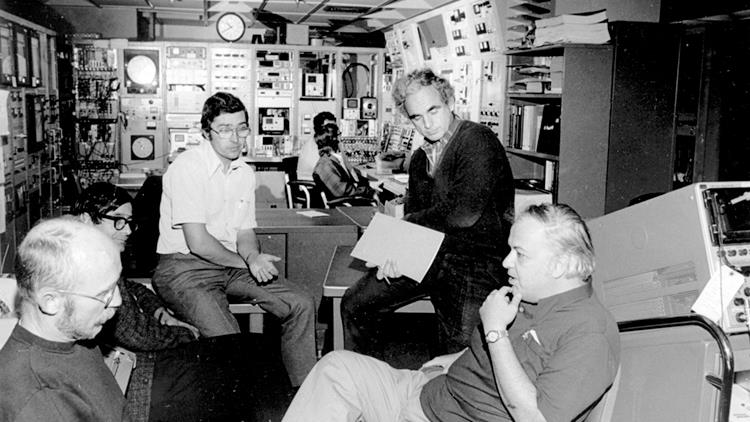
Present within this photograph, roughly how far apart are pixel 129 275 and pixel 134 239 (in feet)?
1.25

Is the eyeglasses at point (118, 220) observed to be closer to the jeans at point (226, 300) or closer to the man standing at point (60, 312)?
the jeans at point (226, 300)

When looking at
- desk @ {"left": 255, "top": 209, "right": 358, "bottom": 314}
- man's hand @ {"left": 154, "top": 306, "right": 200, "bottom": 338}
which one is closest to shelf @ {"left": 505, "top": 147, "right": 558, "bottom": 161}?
desk @ {"left": 255, "top": 209, "right": 358, "bottom": 314}

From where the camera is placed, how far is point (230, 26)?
347 inches

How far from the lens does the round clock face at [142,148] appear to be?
346 inches

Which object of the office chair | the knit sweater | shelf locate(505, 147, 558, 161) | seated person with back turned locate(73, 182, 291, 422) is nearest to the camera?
the knit sweater

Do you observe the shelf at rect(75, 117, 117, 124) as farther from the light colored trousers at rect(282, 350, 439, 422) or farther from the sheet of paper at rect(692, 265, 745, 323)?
the sheet of paper at rect(692, 265, 745, 323)

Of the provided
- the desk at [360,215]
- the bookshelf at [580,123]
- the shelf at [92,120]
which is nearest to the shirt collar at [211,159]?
the desk at [360,215]

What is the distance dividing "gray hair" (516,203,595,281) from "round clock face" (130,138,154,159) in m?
7.55

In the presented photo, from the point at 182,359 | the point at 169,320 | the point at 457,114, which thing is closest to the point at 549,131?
the point at 457,114

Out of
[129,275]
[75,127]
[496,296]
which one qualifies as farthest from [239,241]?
[75,127]

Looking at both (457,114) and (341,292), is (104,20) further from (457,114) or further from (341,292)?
(341,292)

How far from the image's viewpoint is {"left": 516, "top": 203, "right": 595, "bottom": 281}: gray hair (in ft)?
6.63

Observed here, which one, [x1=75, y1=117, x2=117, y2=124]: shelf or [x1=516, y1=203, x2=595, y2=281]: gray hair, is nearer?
[x1=516, y1=203, x2=595, y2=281]: gray hair

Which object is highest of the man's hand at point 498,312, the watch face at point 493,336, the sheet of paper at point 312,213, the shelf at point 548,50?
the shelf at point 548,50
